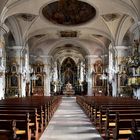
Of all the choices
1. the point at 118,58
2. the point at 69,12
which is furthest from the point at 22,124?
the point at 118,58

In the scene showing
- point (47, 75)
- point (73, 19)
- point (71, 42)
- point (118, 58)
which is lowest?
point (47, 75)

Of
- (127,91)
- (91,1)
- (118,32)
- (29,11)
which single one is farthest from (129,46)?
(29,11)

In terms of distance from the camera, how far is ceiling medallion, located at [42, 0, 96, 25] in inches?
881

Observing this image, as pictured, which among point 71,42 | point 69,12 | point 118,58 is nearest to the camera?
Answer: point 69,12

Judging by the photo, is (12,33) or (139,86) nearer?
(139,86)

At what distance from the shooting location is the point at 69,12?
2423 cm

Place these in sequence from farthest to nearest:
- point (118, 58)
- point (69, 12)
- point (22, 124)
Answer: point (118, 58)
point (69, 12)
point (22, 124)

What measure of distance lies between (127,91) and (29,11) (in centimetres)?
999

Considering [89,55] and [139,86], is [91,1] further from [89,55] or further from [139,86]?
[89,55]

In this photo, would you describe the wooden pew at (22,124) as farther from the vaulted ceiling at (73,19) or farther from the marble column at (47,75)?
the marble column at (47,75)

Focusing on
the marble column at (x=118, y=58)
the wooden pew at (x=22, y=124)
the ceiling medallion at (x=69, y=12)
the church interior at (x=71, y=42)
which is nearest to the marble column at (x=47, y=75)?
the church interior at (x=71, y=42)

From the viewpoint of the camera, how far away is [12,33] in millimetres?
25328

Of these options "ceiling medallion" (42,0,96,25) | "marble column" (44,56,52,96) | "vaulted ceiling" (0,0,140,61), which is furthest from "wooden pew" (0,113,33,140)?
"marble column" (44,56,52,96)

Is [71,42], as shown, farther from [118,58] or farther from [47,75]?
[118,58]
